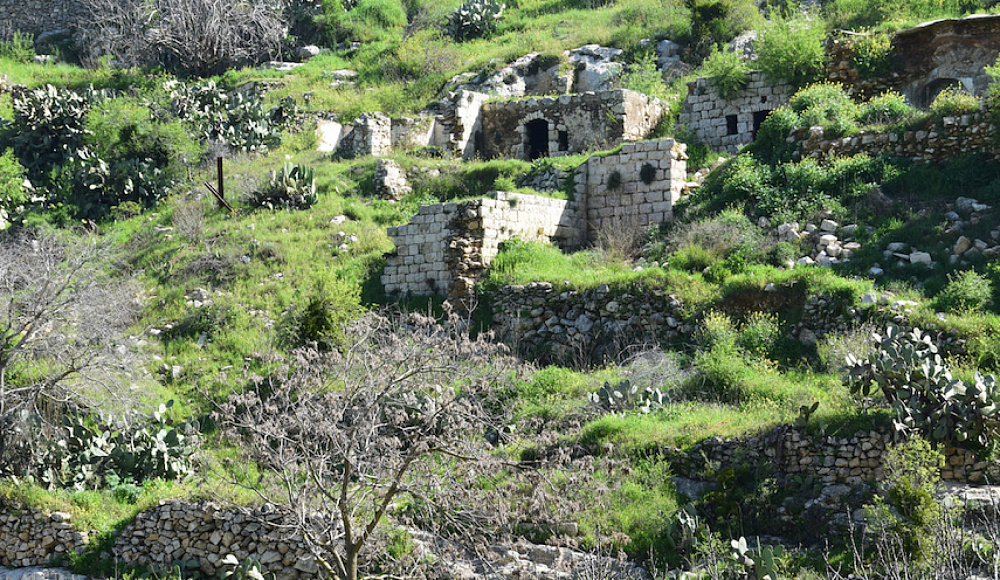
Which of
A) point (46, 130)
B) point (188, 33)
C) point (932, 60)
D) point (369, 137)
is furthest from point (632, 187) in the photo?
point (188, 33)

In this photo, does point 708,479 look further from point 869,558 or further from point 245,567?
point 245,567

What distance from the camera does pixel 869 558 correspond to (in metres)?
9.15

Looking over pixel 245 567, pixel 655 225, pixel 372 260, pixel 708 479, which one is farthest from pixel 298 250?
pixel 708 479

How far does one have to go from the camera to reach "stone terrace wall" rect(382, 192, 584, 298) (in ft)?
55.5

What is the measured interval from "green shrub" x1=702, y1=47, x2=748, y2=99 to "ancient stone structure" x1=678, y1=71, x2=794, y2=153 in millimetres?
96

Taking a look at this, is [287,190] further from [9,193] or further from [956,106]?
[956,106]

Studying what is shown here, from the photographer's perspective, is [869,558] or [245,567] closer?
[869,558]

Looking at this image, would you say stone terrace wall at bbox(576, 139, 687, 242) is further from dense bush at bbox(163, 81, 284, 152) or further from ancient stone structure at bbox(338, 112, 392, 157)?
dense bush at bbox(163, 81, 284, 152)

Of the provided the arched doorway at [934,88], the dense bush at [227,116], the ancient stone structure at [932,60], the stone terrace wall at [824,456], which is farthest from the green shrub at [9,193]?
the arched doorway at [934,88]

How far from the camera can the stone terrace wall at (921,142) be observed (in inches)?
623

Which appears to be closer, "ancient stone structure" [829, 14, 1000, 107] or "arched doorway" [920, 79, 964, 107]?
"ancient stone structure" [829, 14, 1000, 107]

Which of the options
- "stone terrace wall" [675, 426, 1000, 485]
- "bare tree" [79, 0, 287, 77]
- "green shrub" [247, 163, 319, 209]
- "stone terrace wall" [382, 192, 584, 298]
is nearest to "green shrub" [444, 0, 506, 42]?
"bare tree" [79, 0, 287, 77]

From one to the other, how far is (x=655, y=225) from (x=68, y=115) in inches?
626

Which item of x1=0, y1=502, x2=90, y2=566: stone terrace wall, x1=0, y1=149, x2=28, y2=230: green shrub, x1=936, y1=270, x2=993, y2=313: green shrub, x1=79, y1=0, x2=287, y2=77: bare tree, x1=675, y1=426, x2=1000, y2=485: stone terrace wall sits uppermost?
x1=79, y1=0, x2=287, y2=77: bare tree
